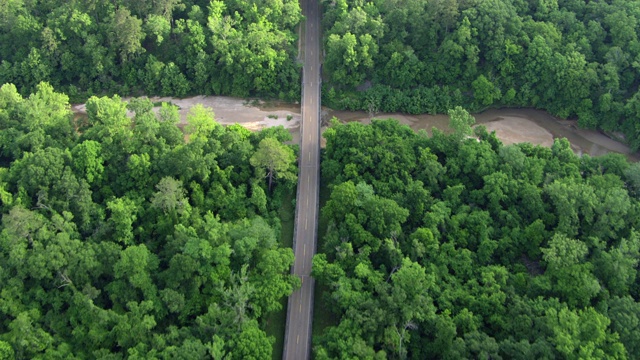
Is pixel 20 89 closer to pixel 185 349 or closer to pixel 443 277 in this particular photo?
pixel 185 349

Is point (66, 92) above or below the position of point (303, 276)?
above

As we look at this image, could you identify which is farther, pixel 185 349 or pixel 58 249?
pixel 58 249

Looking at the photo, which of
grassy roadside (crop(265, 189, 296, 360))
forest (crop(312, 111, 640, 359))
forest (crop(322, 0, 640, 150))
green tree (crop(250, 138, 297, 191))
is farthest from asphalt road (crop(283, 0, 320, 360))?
green tree (crop(250, 138, 297, 191))

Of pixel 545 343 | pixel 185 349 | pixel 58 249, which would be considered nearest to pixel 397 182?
pixel 545 343

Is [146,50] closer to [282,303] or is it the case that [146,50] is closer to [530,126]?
[282,303]

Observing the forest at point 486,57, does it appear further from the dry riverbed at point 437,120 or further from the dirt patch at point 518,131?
the dirt patch at point 518,131

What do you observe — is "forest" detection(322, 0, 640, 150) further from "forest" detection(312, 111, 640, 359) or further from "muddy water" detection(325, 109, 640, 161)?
"forest" detection(312, 111, 640, 359)
